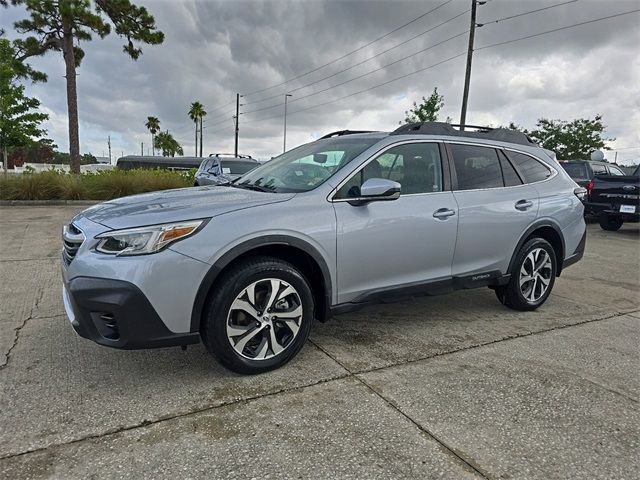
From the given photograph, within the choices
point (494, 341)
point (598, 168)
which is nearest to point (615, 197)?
point (598, 168)

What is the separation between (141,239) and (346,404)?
5.02 feet

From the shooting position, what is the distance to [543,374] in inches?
124

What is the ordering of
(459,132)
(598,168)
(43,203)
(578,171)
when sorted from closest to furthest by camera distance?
1. (459,132)
2. (578,171)
3. (598,168)
4. (43,203)

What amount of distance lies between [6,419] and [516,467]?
261cm

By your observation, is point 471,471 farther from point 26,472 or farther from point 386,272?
point 26,472

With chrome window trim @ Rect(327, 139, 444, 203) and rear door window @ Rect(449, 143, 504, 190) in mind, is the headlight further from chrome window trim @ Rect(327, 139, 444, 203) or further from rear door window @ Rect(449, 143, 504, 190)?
rear door window @ Rect(449, 143, 504, 190)

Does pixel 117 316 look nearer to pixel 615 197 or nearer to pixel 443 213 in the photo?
pixel 443 213

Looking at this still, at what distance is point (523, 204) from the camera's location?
14.1ft

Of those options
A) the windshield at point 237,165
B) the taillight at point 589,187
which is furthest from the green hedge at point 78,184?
the taillight at point 589,187

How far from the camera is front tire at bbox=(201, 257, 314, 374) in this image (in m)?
2.78

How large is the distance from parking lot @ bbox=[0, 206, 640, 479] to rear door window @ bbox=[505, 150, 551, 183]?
4.61ft

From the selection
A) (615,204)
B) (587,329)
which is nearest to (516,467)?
(587,329)

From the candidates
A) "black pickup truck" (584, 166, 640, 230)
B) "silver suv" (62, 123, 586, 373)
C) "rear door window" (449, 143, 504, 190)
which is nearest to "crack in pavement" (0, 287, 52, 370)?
"silver suv" (62, 123, 586, 373)

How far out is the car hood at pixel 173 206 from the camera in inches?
108
